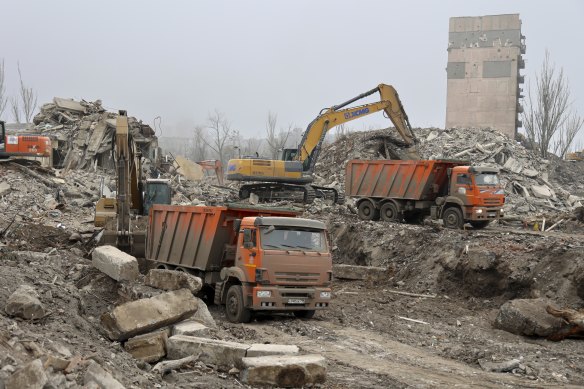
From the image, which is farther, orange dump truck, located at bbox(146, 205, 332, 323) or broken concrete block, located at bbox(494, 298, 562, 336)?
broken concrete block, located at bbox(494, 298, 562, 336)

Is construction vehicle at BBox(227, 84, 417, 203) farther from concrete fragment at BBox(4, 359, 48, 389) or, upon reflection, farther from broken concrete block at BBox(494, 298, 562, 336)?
concrete fragment at BBox(4, 359, 48, 389)

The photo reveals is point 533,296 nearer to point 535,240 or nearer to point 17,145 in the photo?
point 535,240

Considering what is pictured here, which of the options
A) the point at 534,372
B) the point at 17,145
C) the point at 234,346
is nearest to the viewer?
the point at 234,346

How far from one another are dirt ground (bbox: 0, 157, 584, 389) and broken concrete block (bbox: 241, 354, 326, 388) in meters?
0.22

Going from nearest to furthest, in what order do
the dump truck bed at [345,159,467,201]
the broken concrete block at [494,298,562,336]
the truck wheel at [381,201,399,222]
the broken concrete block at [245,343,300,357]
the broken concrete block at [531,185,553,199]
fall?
the broken concrete block at [245,343,300,357], the broken concrete block at [494,298,562,336], the dump truck bed at [345,159,467,201], the truck wheel at [381,201,399,222], the broken concrete block at [531,185,553,199]

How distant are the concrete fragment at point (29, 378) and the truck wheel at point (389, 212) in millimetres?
19069

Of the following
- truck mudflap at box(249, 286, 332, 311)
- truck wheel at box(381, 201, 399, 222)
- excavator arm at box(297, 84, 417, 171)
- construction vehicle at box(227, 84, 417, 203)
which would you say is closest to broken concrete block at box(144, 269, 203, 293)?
truck mudflap at box(249, 286, 332, 311)

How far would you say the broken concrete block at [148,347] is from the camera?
9.59 m

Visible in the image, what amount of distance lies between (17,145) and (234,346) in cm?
2550

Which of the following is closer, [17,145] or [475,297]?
[475,297]

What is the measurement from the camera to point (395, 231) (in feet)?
72.1

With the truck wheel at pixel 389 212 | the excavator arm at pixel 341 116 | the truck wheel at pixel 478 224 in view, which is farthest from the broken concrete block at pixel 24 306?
the excavator arm at pixel 341 116

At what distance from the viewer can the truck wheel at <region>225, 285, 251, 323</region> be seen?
13.3m

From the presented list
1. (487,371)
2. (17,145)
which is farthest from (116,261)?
(17,145)
